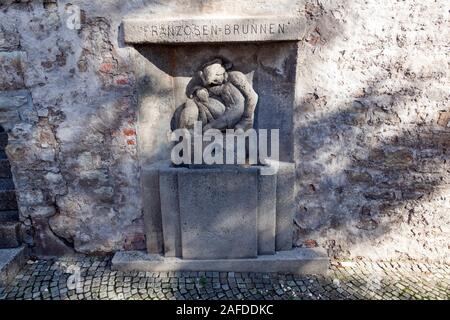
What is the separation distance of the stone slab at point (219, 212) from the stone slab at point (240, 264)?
0.19ft

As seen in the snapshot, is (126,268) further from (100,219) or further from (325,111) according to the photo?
(325,111)

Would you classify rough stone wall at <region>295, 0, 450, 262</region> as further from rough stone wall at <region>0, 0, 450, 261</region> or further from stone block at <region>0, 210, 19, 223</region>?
stone block at <region>0, 210, 19, 223</region>

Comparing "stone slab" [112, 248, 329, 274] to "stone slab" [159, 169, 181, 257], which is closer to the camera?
"stone slab" [159, 169, 181, 257]

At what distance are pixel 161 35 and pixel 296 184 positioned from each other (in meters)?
1.58

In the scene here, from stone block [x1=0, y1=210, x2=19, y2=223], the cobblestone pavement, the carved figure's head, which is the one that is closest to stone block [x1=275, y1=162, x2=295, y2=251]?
the cobblestone pavement

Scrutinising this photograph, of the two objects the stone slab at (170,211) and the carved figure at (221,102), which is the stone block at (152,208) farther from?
the carved figure at (221,102)

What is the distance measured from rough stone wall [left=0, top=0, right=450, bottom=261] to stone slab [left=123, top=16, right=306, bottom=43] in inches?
3.9

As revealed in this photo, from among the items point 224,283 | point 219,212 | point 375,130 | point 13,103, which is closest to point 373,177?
point 375,130

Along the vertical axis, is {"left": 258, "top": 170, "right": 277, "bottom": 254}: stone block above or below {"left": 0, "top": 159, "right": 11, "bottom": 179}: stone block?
below

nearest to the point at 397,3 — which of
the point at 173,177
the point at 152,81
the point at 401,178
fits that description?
the point at 401,178

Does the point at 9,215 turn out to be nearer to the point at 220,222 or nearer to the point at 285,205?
the point at 220,222

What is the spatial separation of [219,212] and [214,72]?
113cm

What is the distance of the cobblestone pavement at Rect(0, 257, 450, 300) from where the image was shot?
8.78 ft

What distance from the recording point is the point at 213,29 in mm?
2482
